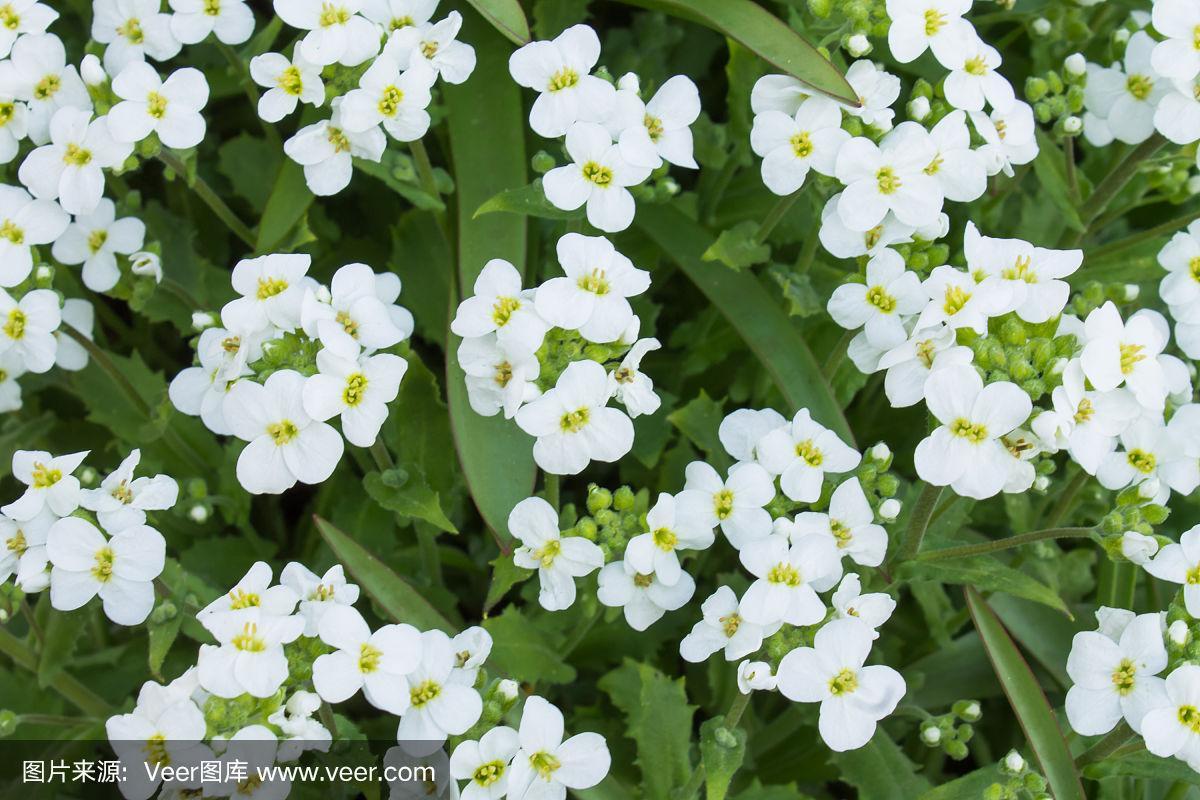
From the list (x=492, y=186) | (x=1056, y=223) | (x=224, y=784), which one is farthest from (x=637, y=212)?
(x=224, y=784)

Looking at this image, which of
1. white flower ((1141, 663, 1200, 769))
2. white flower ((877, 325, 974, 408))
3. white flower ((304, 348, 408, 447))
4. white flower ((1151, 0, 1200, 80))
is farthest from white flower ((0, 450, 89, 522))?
white flower ((1151, 0, 1200, 80))

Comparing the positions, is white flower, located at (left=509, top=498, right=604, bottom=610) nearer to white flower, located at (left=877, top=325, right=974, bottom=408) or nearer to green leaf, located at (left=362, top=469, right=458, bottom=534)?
green leaf, located at (left=362, top=469, right=458, bottom=534)

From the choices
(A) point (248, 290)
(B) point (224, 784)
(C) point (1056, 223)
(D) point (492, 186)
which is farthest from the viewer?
(C) point (1056, 223)

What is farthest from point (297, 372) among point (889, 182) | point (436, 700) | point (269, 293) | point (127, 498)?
point (889, 182)

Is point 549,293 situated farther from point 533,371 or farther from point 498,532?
point 498,532

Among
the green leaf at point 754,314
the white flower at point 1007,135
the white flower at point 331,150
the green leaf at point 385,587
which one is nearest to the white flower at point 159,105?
the white flower at point 331,150

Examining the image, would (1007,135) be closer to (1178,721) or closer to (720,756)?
(1178,721)
